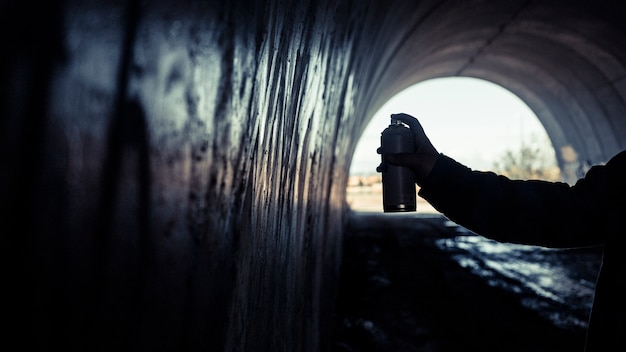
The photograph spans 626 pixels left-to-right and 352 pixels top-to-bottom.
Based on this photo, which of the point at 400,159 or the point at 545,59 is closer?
the point at 400,159

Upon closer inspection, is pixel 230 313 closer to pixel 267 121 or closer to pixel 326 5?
pixel 267 121

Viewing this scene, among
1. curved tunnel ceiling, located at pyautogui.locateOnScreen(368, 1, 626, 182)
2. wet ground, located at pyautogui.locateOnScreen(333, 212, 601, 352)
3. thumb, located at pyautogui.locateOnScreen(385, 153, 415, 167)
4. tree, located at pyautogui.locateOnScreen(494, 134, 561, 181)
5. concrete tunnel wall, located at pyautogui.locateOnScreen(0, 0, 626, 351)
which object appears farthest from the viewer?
tree, located at pyautogui.locateOnScreen(494, 134, 561, 181)

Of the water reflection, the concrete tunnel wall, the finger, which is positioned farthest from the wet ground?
the concrete tunnel wall

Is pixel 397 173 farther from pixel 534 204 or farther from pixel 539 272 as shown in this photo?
pixel 539 272

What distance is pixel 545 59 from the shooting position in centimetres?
894

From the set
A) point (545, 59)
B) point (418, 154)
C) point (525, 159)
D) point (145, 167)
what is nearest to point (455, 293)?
point (418, 154)

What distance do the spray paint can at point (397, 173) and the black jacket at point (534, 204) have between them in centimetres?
10

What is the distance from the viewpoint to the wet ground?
4875 mm

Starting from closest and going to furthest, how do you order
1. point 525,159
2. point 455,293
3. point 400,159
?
point 400,159
point 455,293
point 525,159

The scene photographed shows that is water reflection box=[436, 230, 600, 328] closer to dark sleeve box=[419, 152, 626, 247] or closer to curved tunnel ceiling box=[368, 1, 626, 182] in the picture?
curved tunnel ceiling box=[368, 1, 626, 182]

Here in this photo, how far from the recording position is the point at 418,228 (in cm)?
881

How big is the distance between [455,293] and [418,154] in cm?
452

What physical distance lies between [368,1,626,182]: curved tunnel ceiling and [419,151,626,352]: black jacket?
3709 millimetres

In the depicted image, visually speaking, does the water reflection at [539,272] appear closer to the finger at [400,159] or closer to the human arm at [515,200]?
the human arm at [515,200]
